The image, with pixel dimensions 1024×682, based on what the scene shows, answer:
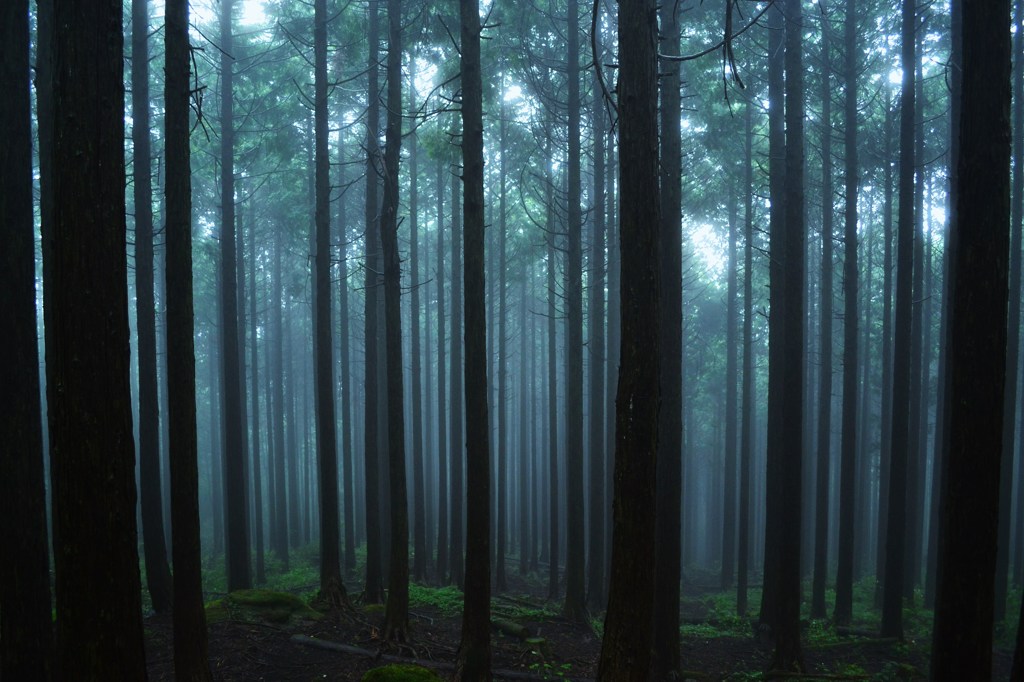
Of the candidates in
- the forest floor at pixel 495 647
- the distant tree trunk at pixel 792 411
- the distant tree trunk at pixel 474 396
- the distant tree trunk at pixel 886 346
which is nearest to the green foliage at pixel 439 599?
the forest floor at pixel 495 647

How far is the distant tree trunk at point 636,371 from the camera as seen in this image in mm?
6312

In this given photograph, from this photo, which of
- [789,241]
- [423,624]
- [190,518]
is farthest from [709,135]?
[190,518]

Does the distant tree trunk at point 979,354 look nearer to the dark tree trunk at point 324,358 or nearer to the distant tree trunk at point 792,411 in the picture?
the distant tree trunk at point 792,411

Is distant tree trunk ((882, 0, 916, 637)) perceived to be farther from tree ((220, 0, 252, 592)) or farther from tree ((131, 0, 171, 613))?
tree ((131, 0, 171, 613))

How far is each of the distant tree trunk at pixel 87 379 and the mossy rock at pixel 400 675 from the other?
3.83 meters

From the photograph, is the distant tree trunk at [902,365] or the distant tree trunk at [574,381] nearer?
the distant tree trunk at [902,365]

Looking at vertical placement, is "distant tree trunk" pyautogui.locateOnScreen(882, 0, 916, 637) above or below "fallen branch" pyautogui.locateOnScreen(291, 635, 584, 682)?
above

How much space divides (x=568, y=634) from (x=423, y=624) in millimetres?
2846

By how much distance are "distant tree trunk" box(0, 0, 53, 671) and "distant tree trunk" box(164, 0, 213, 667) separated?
→ 1215 mm

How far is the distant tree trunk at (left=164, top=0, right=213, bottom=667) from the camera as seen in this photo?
7.60m

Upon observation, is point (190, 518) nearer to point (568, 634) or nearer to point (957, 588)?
point (957, 588)

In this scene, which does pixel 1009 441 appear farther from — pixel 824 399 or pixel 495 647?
pixel 495 647

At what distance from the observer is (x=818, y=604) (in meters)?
17.4

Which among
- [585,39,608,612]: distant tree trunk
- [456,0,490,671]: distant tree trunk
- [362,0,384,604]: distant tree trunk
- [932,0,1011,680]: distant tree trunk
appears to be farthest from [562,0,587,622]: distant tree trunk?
[932,0,1011,680]: distant tree trunk
